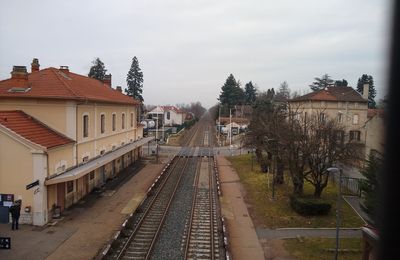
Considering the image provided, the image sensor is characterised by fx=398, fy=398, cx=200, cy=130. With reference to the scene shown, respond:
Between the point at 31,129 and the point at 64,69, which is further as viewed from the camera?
the point at 64,69

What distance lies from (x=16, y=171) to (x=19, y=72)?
291 inches

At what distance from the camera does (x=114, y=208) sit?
22156mm

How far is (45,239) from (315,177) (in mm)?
15478

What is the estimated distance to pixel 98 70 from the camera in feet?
253

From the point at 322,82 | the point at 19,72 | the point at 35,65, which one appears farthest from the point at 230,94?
the point at 19,72

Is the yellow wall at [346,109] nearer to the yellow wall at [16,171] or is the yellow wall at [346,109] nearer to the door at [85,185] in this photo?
the door at [85,185]

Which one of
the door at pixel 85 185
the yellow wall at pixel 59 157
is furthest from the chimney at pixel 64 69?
the yellow wall at pixel 59 157

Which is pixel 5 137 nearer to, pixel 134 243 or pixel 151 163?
pixel 134 243

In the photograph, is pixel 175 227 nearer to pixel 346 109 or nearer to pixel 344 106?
pixel 346 109

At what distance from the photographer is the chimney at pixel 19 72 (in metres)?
23.4

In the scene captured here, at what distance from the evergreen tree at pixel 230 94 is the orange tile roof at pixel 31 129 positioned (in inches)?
3582

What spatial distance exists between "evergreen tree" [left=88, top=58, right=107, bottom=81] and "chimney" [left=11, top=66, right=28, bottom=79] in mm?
53193

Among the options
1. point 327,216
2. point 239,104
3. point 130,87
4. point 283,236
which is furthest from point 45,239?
point 239,104

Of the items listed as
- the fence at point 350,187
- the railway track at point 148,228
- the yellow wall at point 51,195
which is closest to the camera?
the railway track at point 148,228
